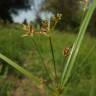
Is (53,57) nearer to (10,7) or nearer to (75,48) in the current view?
(75,48)

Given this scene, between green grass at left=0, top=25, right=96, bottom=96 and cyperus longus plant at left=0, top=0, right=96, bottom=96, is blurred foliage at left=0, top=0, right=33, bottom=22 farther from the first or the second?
cyperus longus plant at left=0, top=0, right=96, bottom=96

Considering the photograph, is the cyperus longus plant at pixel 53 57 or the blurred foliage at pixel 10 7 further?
the blurred foliage at pixel 10 7

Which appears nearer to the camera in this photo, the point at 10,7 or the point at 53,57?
the point at 53,57

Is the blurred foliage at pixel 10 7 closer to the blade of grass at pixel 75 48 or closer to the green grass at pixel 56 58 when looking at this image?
the green grass at pixel 56 58

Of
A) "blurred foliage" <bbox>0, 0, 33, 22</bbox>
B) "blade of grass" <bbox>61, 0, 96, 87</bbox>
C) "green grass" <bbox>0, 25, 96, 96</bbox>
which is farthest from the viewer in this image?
"blurred foliage" <bbox>0, 0, 33, 22</bbox>

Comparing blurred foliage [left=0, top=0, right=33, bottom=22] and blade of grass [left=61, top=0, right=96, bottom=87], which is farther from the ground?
blade of grass [left=61, top=0, right=96, bottom=87]

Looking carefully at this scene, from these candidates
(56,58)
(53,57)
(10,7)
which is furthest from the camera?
(10,7)

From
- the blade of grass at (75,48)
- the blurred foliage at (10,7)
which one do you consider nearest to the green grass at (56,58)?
the blade of grass at (75,48)

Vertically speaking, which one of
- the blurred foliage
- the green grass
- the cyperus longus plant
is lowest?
the blurred foliage

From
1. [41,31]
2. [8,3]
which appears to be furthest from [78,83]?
[8,3]

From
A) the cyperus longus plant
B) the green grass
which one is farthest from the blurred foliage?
the cyperus longus plant

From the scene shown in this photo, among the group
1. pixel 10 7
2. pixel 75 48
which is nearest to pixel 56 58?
pixel 75 48
